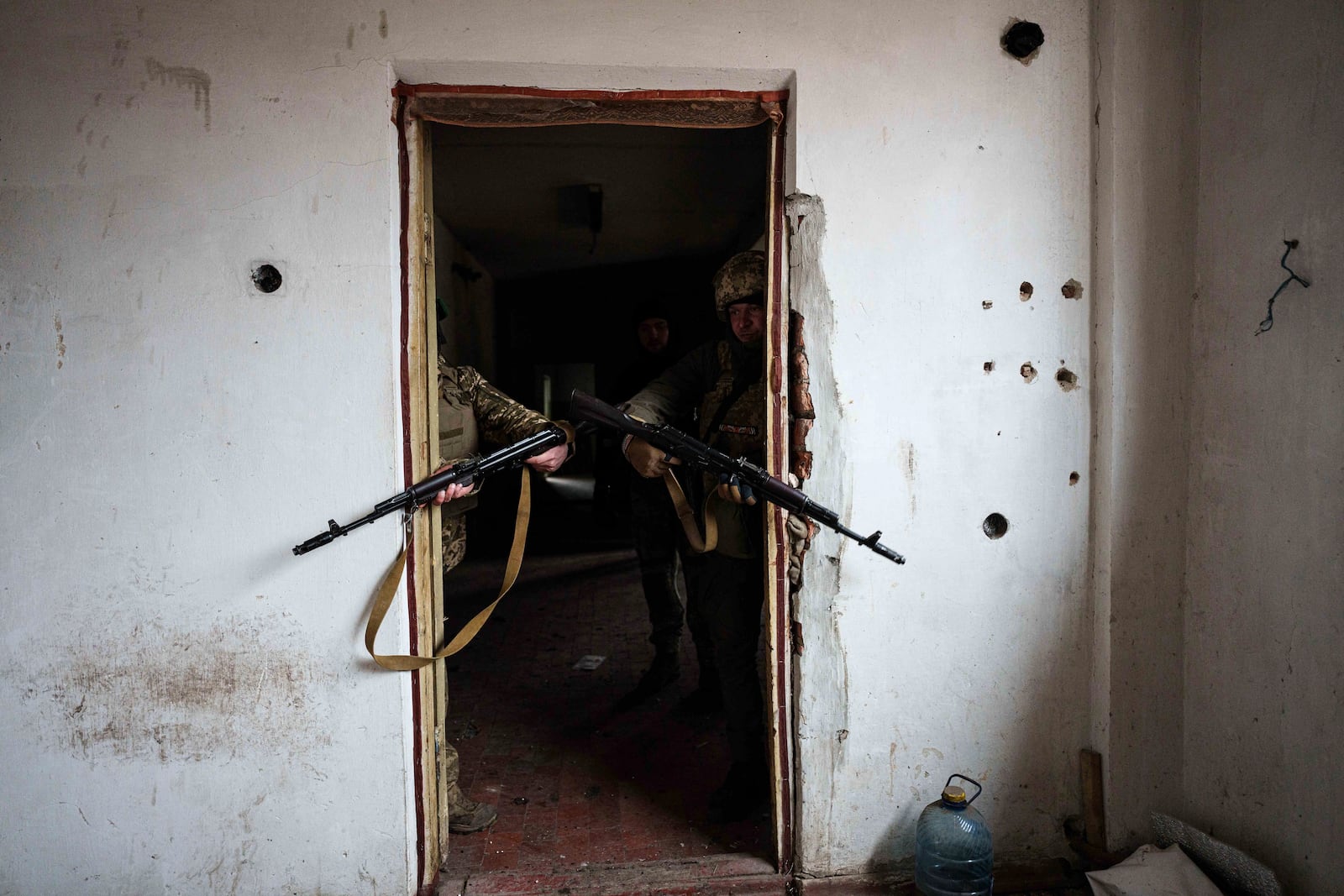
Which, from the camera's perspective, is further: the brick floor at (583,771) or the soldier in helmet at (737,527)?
the soldier in helmet at (737,527)

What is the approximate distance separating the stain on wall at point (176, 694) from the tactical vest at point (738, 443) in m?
1.37

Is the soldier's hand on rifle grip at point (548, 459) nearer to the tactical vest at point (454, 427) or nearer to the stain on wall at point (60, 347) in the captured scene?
the tactical vest at point (454, 427)

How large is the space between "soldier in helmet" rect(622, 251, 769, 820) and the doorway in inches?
8.9

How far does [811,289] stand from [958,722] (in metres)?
1.43

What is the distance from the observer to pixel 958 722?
91.4 inches

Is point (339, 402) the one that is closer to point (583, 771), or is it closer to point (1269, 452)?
point (583, 771)

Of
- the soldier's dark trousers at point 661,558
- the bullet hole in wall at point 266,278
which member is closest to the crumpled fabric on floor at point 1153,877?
the soldier's dark trousers at point 661,558

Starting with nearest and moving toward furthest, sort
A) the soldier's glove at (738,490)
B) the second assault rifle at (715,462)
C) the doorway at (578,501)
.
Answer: the second assault rifle at (715,462), the soldier's glove at (738,490), the doorway at (578,501)

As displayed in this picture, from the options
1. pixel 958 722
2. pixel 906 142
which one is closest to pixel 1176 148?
pixel 906 142

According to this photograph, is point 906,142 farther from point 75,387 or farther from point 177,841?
point 177,841

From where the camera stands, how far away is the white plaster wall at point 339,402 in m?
2.03

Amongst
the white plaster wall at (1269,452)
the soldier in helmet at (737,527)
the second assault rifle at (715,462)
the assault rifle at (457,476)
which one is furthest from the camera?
the soldier in helmet at (737,527)

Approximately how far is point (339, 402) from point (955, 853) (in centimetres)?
226

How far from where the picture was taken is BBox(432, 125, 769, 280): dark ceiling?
14.5 feet
